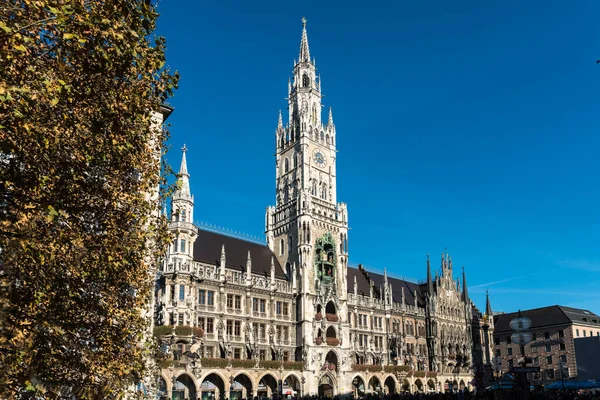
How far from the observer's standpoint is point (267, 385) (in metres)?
58.1

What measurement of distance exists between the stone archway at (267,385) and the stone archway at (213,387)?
4967 mm

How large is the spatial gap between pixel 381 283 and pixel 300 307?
23723 mm

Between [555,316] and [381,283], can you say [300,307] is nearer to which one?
[381,283]

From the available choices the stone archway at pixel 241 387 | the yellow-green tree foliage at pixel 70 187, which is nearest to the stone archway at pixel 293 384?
Result: the stone archway at pixel 241 387

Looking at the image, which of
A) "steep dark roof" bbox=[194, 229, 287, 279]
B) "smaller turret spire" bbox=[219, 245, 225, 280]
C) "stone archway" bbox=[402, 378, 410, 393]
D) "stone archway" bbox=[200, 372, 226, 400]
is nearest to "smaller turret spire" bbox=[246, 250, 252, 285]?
"steep dark roof" bbox=[194, 229, 287, 279]

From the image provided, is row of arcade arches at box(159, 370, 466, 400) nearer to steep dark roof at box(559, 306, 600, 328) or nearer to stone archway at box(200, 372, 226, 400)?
stone archway at box(200, 372, 226, 400)

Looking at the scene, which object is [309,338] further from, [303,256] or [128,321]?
[128,321]

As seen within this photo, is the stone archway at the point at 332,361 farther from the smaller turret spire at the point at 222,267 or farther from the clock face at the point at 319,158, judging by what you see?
the clock face at the point at 319,158

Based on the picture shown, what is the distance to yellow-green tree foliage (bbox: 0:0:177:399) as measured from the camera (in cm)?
965

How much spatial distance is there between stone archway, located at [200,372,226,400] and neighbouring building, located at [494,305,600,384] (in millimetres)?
57853

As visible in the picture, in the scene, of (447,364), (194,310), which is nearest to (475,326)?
(447,364)

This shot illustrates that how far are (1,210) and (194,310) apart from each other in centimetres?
4201

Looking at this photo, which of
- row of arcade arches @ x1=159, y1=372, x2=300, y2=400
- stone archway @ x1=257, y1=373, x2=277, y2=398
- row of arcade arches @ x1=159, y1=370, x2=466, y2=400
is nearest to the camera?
row of arcade arches @ x1=159, y1=372, x2=300, y2=400

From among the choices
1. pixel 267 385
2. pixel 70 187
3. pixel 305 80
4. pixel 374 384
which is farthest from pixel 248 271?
pixel 70 187
